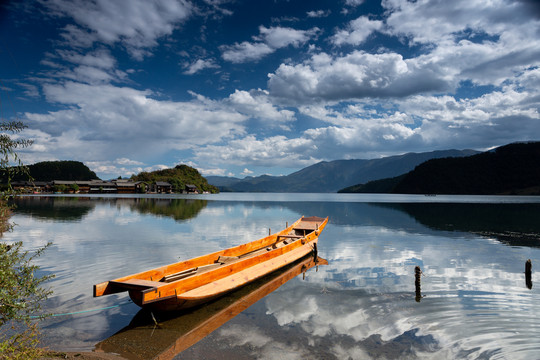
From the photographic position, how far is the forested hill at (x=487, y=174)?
503 feet

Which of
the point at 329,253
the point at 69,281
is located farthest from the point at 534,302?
the point at 69,281

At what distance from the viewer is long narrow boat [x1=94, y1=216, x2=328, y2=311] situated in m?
9.98

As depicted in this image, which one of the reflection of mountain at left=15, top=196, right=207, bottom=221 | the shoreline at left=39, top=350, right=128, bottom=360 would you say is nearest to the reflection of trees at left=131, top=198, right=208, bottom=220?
the reflection of mountain at left=15, top=196, right=207, bottom=221

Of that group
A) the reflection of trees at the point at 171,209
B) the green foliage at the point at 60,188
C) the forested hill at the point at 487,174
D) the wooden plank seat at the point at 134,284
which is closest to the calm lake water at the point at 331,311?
the wooden plank seat at the point at 134,284

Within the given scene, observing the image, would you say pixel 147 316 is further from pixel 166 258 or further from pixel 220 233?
pixel 220 233

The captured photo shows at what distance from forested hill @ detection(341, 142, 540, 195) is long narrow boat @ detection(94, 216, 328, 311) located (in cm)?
17739

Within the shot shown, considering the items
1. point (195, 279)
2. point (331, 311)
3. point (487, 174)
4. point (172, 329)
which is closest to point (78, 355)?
point (172, 329)

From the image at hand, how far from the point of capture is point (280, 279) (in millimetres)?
16953

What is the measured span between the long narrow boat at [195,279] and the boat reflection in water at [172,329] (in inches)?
22.5

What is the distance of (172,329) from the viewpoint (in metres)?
10.2

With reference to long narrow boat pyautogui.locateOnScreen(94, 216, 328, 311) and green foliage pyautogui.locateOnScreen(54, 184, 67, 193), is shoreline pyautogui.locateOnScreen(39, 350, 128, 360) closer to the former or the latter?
long narrow boat pyautogui.locateOnScreen(94, 216, 328, 311)

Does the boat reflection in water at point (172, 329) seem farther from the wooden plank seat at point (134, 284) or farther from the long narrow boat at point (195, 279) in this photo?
the wooden plank seat at point (134, 284)

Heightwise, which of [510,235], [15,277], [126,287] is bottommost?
[510,235]

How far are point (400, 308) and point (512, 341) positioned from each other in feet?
11.8
